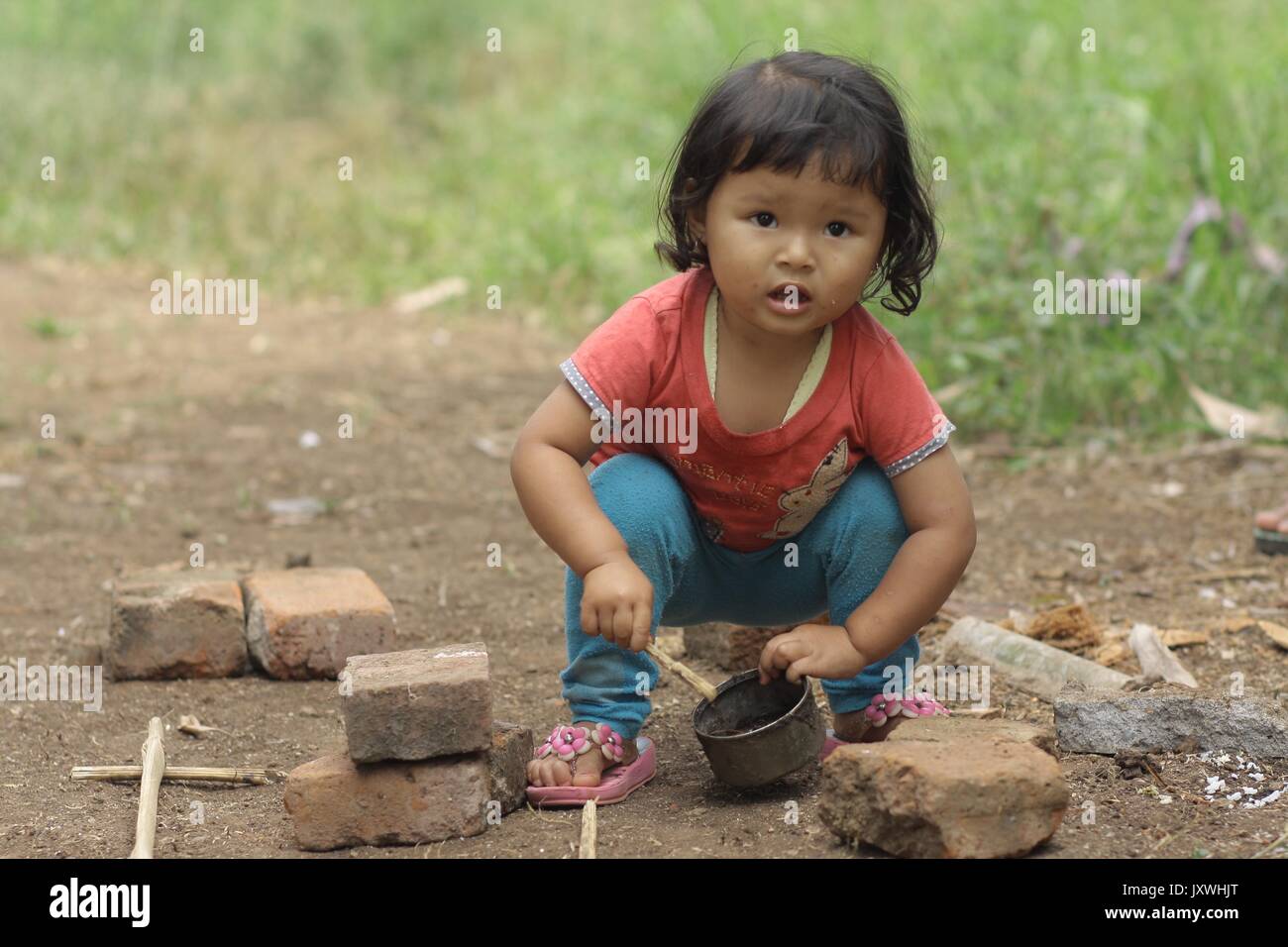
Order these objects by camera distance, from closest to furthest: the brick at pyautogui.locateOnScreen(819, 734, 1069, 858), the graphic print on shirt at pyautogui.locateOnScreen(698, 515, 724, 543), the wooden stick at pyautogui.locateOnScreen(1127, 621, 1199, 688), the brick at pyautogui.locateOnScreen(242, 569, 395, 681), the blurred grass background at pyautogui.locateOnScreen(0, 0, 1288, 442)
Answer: the brick at pyautogui.locateOnScreen(819, 734, 1069, 858) → the graphic print on shirt at pyautogui.locateOnScreen(698, 515, 724, 543) → the wooden stick at pyautogui.locateOnScreen(1127, 621, 1199, 688) → the brick at pyautogui.locateOnScreen(242, 569, 395, 681) → the blurred grass background at pyautogui.locateOnScreen(0, 0, 1288, 442)

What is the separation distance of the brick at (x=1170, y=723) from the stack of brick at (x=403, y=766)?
40.2 inches

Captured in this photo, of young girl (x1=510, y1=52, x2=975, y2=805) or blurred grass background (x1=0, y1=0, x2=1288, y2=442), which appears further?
blurred grass background (x1=0, y1=0, x2=1288, y2=442)

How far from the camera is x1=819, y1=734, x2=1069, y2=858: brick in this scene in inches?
85.7

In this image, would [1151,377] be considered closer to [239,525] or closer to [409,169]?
[239,525]

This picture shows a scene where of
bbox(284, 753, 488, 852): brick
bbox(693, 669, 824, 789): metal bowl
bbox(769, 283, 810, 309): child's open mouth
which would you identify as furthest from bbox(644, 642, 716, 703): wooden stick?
bbox(769, 283, 810, 309): child's open mouth

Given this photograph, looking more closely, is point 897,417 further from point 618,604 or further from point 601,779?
point 601,779

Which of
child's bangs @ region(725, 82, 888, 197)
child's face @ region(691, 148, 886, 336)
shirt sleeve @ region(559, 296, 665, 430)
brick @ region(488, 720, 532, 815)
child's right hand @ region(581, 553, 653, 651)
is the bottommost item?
brick @ region(488, 720, 532, 815)

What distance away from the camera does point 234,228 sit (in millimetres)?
7316

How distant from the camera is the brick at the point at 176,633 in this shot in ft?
10.7

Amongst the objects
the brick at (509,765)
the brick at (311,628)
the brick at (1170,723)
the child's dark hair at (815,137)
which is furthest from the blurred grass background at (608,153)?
the brick at (509,765)

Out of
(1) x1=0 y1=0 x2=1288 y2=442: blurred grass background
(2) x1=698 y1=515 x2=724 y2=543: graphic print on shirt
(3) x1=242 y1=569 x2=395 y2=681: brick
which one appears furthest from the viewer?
(1) x1=0 y1=0 x2=1288 y2=442: blurred grass background

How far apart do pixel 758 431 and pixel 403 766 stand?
2.66 feet

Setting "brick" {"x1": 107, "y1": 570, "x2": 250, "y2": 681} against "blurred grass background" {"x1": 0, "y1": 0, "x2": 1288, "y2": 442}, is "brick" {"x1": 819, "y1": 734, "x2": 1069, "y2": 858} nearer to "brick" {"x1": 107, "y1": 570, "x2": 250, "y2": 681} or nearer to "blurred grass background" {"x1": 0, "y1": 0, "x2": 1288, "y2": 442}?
"brick" {"x1": 107, "y1": 570, "x2": 250, "y2": 681}

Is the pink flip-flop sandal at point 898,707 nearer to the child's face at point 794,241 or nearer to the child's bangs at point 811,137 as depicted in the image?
the child's face at point 794,241
